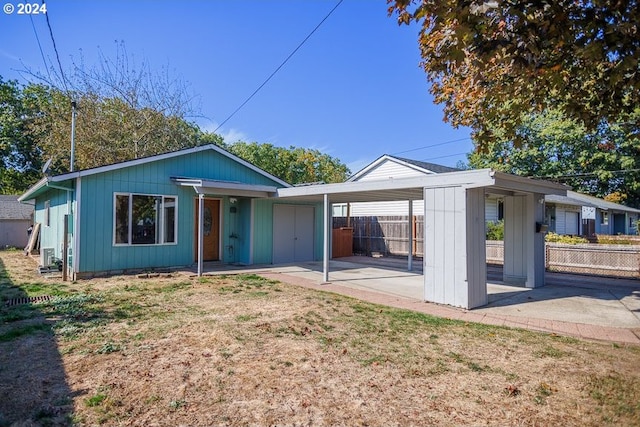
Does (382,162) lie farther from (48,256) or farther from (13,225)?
(13,225)

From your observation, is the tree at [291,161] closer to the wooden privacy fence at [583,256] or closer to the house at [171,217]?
the wooden privacy fence at [583,256]

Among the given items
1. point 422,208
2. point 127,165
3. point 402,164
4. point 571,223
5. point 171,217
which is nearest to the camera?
point 127,165

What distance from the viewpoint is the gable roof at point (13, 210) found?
69.2ft

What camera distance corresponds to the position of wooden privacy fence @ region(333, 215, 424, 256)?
1720cm

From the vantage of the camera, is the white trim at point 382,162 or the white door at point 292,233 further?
the white trim at point 382,162

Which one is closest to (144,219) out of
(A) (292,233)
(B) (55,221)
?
(B) (55,221)

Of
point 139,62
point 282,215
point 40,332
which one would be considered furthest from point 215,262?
point 139,62

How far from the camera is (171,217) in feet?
36.5

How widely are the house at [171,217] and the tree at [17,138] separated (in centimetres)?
1632

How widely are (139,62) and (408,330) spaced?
19922 mm

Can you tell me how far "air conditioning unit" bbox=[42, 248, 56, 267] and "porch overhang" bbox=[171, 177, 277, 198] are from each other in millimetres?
4492

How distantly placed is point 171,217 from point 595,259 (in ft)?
42.8

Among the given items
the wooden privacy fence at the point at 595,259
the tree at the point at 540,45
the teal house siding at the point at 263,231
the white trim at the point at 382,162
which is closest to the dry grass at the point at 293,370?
the tree at the point at 540,45

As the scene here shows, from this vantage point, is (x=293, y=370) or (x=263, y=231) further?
(x=263, y=231)
